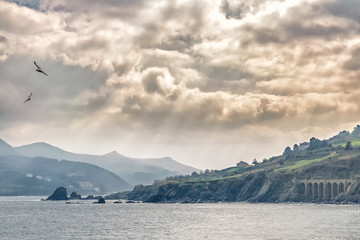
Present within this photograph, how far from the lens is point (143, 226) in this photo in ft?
581

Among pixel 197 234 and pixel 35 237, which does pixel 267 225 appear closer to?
pixel 197 234

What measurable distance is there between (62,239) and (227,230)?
49112mm

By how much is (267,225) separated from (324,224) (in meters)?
18.0

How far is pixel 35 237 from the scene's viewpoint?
144875 mm

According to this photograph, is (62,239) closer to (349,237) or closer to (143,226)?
(143,226)

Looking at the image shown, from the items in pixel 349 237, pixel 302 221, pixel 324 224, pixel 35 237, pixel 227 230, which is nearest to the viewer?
pixel 349 237

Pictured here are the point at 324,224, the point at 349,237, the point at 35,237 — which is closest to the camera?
the point at 349,237

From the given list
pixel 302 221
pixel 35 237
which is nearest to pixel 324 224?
pixel 302 221

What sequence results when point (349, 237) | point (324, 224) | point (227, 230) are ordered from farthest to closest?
point (324, 224) → point (227, 230) → point (349, 237)

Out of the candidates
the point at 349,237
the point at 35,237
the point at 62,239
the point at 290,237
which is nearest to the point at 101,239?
the point at 62,239

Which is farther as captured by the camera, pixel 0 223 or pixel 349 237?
pixel 0 223

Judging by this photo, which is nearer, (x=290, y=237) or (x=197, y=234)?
(x=290, y=237)

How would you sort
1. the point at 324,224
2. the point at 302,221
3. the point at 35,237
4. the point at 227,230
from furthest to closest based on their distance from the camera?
the point at 302,221, the point at 324,224, the point at 227,230, the point at 35,237

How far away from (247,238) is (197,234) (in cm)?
1718
